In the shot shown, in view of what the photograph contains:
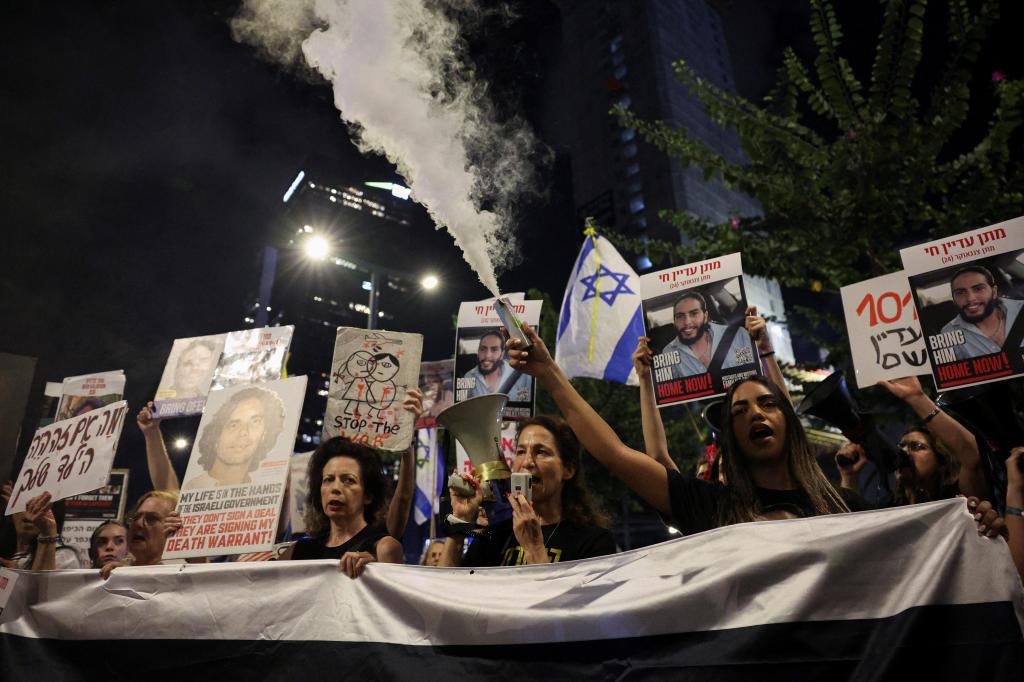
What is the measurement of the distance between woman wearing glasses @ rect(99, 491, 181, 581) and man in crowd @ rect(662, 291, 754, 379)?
11.9 ft

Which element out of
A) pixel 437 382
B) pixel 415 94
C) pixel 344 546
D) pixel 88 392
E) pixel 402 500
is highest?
pixel 415 94

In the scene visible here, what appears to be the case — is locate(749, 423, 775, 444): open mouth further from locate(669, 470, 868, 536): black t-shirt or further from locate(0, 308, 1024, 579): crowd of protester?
locate(669, 470, 868, 536): black t-shirt

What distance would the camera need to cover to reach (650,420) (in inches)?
137

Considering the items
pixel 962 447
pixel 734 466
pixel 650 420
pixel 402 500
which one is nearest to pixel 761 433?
pixel 734 466

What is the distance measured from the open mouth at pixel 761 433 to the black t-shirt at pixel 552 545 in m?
0.83

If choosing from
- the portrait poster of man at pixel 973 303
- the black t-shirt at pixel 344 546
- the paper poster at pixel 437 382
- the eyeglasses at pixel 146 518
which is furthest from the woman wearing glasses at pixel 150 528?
the portrait poster of man at pixel 973 303

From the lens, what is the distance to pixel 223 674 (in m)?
2.74

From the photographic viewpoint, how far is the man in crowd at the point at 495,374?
5.18m

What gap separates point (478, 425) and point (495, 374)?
7.04 ft

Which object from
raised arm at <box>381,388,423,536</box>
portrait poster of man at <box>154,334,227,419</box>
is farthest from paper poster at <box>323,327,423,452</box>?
portrait poster of man at <box>154,334,227,419</box>

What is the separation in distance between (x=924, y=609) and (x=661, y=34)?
71115 mm

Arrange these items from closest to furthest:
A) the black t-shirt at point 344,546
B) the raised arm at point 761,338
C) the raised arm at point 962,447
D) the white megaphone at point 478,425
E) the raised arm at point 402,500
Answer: the white megaphone at point 478,425 → the raised arm at point 962,447 → the black t-shirt at point 344,546 → the raised arm at point 402,500 → the raised arm at point 761,338

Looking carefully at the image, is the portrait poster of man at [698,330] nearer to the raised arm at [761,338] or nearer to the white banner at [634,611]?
the raised arm at [761,338]

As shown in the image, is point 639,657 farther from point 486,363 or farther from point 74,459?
point 74,459
